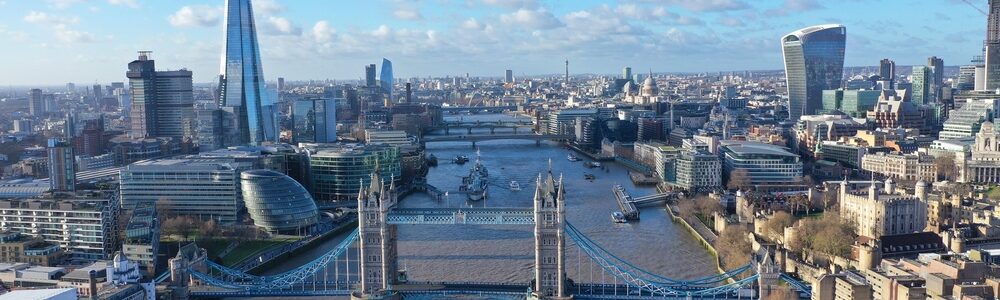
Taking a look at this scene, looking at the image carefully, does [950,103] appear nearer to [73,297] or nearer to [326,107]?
[326,107]

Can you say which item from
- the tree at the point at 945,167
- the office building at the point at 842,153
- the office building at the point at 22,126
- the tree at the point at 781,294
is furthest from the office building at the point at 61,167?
the office building at the point at 22,126

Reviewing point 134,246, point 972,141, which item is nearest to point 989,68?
point 972,141

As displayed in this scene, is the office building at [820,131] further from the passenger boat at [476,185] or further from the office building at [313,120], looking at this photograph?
the office building at [313,120]

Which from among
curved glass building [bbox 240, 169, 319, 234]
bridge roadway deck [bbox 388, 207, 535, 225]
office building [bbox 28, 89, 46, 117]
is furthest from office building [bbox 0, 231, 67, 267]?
office building [bbox 28, 89, 46, 117]

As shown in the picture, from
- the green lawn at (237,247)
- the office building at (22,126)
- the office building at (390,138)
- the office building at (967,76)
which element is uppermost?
the office building at (967,76)

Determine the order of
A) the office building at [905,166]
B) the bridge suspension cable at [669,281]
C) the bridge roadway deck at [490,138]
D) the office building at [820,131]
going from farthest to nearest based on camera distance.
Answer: the bridge roadway deck at [490,138]
the office building at [820,131]
the office building at [905,166]
the bridge suspension cable at [669,281]

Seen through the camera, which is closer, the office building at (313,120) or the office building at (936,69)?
the office building at (313,120)
